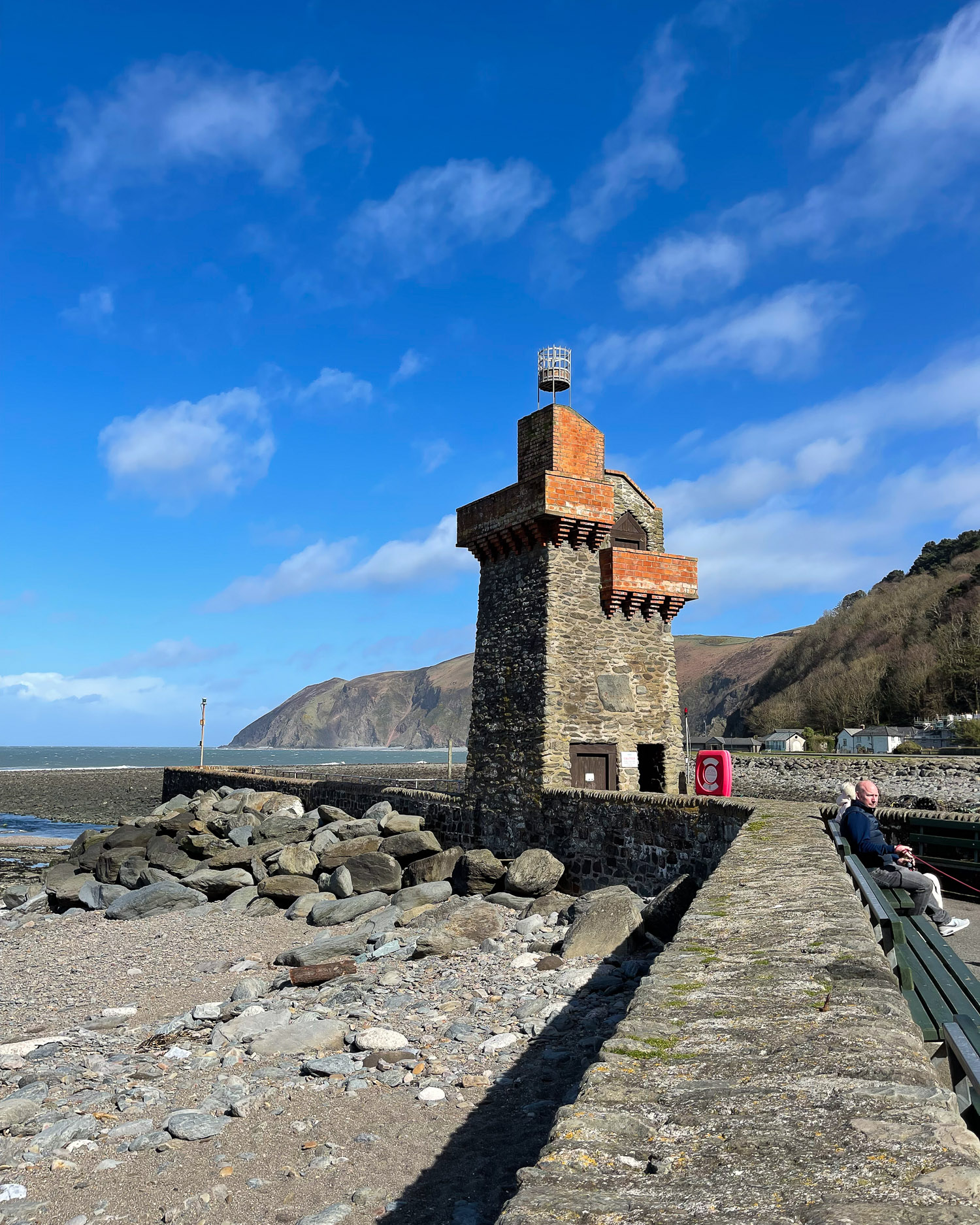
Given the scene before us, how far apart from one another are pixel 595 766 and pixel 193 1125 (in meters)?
12.3

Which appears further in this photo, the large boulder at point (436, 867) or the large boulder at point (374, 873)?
the large boulder at point (374, 873)

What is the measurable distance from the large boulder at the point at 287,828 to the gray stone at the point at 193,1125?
15132 millimetres

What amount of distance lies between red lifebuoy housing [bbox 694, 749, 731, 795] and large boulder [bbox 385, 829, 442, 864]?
20.0 feet

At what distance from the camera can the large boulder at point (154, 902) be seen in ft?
58.2

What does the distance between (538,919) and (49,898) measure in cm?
1255

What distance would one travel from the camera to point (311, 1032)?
27.6ft

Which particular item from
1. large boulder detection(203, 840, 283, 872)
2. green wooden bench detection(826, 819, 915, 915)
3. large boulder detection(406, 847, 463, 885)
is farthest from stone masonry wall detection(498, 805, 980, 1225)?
large boulder detection(203, 840, 283, 872)

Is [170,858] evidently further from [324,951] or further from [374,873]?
[324,951]

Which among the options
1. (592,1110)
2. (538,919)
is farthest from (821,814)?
(592,1110)

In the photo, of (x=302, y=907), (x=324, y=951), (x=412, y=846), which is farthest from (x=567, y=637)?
(x=324, y=951)

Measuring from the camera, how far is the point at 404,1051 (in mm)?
7906

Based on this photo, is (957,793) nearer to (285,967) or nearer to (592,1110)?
(285,967)

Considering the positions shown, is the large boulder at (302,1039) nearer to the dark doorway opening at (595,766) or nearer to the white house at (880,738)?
the dark doorway opening at (595,766)

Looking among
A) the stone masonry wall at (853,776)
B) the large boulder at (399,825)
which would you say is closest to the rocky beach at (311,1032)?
the large boulder at (399,825)
